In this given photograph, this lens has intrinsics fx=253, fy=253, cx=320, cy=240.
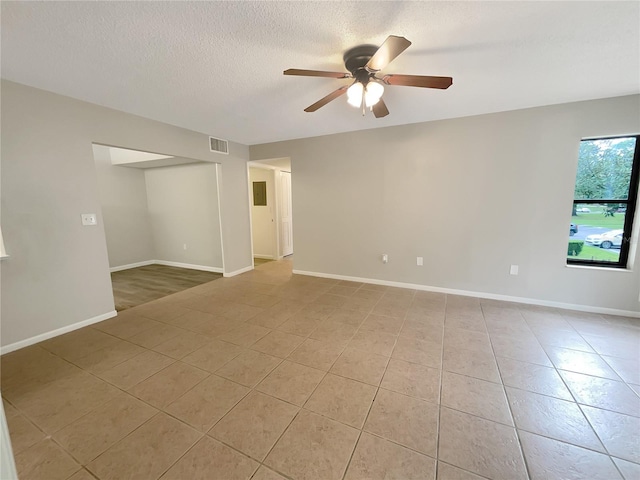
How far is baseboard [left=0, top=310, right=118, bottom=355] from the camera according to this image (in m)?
2.40

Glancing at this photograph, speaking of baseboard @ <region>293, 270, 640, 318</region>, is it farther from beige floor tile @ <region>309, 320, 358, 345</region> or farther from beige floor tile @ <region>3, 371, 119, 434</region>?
beige floor tile @ <region>3, 371, 119, 434</region>

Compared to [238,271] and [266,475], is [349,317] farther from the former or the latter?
[238,271]

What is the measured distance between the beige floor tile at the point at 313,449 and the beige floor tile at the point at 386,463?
2.2 inches

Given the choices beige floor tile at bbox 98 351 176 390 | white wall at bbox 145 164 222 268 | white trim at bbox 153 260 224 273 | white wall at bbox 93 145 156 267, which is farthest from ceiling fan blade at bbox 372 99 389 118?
white wall at bbox 93 145 156 267

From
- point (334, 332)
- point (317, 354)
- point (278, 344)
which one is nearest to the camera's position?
point (317, 354)

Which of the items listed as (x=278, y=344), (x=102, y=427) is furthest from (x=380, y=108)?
(x=102, y=427)

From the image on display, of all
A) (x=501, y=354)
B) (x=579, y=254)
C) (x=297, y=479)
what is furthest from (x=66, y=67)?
(x=579, y=254)

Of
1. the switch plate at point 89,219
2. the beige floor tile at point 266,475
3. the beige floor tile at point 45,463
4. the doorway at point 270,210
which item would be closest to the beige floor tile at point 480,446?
the beige floor tile at point 266,475

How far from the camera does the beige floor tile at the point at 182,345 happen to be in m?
2.36

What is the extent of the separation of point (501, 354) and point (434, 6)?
108 inches

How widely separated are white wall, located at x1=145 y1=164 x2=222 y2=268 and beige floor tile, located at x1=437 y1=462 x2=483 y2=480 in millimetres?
4751

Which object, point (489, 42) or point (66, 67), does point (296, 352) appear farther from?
point (66, 67)

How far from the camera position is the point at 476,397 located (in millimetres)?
1800

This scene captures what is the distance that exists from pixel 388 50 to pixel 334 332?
8.08ft
